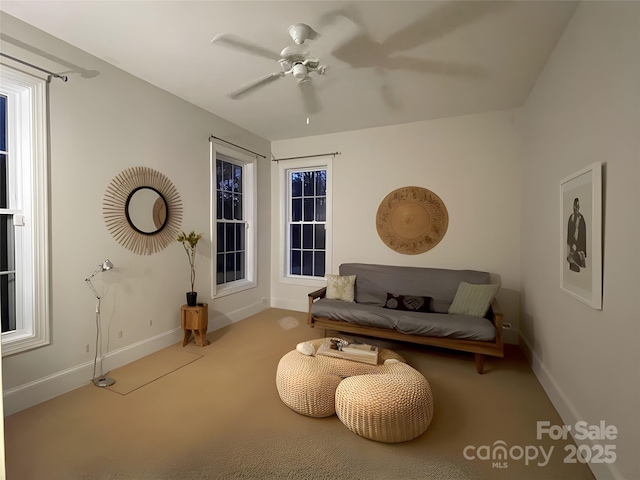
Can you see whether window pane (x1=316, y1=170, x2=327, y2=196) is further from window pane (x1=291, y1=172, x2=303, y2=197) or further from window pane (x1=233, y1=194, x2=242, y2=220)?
window pane (x1=233, y1=194, x2=242, y2=220)

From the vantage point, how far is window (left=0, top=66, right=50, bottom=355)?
2.41 metres

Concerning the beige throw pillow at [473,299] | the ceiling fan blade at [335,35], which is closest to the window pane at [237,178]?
the ceiling fan blade at [335,35]

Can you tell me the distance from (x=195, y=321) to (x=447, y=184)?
3.41 metres

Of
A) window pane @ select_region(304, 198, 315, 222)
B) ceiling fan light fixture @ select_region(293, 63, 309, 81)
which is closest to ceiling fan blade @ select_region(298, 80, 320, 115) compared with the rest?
ceiling fan light fixture @ select_region(293, 63, 309, 81)

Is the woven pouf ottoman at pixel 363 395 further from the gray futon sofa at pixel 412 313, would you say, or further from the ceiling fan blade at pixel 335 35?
the ceiling fan blade at pixel 335 35

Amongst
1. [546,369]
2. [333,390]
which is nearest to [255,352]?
[333,390]

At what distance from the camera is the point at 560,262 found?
2383 mm

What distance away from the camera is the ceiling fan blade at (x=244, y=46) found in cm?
251

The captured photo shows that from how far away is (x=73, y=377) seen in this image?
8.71 feet

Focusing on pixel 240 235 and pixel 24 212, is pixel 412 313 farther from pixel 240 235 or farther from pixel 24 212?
pixel 24 212

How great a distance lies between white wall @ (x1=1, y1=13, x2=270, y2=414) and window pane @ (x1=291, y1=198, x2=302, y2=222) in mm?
1683

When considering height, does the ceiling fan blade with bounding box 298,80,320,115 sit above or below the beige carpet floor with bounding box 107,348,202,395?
above

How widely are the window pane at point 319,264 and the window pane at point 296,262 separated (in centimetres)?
28

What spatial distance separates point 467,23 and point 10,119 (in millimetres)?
3441
